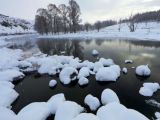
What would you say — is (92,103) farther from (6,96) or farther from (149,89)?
(6,96)

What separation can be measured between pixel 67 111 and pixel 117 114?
1.94 meters

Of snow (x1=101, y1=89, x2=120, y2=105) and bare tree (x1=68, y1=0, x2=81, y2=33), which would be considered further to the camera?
bare tree (x1=68, y1=0, x2=81, y2=33)

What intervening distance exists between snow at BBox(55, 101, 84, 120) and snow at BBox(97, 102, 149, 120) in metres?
1.03

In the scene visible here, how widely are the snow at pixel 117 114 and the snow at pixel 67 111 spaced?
40.7 inches

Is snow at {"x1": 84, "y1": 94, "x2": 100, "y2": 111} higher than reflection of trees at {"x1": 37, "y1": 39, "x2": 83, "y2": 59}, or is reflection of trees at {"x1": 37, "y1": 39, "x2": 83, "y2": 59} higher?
reflection of trees at {"x1": 37, "y1": 39, "x2": 83, "y2": 59}

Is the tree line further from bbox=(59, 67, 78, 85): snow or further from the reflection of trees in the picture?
bbox=(59, 67, 78, 85): snow

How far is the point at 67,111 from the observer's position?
20.8 ft

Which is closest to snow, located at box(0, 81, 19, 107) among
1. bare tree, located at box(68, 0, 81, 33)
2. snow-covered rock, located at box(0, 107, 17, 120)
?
snow-covered rock, located at box(0, 107, 17, 120)

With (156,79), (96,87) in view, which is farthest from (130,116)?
(156,79)

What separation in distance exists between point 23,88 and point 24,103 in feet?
6.79

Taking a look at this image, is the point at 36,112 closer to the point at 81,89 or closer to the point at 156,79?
the point at 81,89

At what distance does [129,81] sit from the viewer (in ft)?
33.9

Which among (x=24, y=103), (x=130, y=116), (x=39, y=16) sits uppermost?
(x=39, y=16)

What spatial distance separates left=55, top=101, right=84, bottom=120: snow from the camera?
613 centimetres
